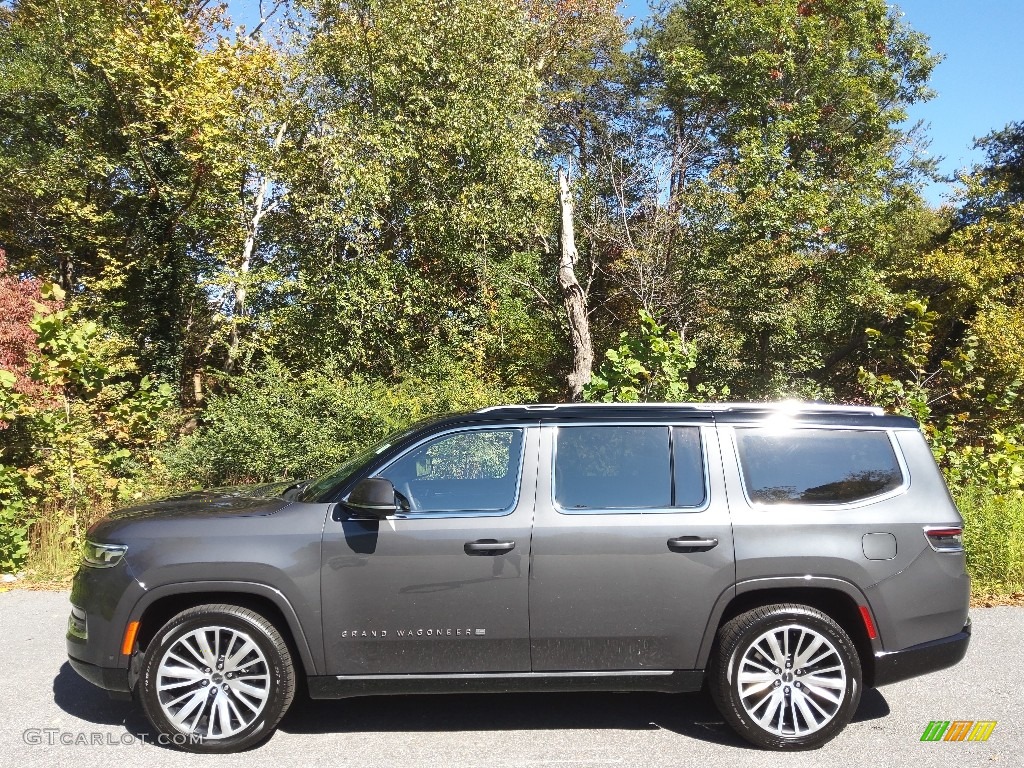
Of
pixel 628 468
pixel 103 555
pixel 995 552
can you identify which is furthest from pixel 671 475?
pixel 995 552

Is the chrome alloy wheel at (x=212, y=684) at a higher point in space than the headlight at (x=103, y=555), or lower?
lower

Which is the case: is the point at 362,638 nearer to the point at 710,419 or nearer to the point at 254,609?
the point at 254,609

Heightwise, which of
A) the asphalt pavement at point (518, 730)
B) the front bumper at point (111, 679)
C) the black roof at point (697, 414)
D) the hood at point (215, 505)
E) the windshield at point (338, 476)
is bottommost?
the asphalt pavement at point (518, 730)

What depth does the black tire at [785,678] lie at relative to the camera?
170 inches

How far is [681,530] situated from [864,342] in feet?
53.6

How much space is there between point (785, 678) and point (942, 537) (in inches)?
45.5

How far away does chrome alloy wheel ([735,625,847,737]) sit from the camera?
14.1 ft

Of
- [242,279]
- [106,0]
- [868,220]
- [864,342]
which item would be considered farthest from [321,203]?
[864,342]

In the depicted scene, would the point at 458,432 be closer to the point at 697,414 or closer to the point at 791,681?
the point at 697,414

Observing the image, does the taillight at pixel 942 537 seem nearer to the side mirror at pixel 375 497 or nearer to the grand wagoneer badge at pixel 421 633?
the grand wagoneer badge at pixel 421 633

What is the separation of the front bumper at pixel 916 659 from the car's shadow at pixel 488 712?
521 millimetres

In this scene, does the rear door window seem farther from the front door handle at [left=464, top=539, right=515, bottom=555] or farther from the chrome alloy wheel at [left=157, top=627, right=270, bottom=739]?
the chrome alloy wheel at [left=157, top=627, right=270, bottom=739]

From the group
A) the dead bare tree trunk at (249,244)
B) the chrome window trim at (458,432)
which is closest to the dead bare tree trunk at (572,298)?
the dead bare tree trunk at (249,244)

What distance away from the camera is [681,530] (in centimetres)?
435
